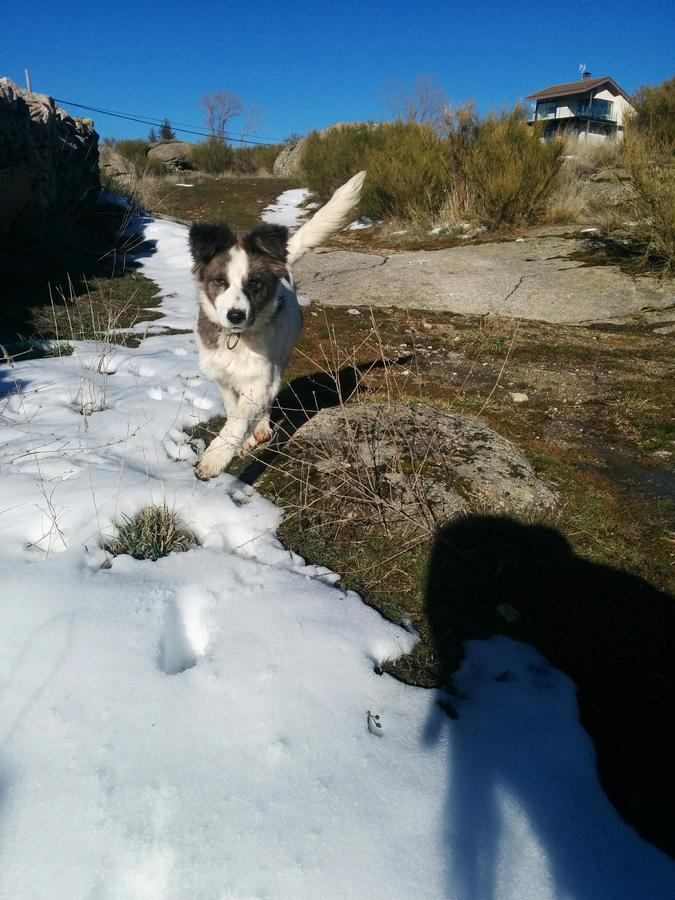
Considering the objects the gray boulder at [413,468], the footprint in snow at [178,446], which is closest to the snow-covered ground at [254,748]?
the gray boulder at [413,468]

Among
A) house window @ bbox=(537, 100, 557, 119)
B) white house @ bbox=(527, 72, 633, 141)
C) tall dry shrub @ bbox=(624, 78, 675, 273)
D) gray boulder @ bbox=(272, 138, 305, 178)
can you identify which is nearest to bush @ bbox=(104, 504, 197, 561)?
tall dry shrub @ bbox=(624, 78, 675, 273)

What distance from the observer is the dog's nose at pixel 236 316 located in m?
3.05

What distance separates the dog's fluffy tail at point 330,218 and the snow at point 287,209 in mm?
8285

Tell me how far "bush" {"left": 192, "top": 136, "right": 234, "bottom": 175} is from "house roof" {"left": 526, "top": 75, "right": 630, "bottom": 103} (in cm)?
3302

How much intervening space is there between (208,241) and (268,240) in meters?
0.36

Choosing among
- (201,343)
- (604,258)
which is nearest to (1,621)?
(201,343)

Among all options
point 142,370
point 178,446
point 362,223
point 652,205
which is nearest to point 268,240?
point 178,446

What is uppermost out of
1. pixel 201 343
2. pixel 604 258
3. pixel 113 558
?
pixel 604 258

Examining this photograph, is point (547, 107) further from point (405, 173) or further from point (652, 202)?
point (652, 202)

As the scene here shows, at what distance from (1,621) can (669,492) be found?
10.0 feet

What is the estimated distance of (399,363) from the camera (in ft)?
16.5

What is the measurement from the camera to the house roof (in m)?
43.2

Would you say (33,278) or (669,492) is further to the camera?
(33,278)

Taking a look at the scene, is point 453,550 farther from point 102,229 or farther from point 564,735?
point 102,229
